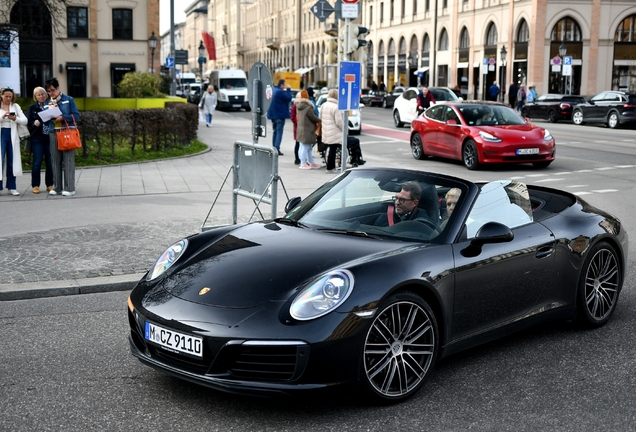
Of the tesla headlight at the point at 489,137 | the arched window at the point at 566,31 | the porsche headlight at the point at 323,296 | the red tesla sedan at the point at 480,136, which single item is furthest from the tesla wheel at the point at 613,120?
the porsche headlight at the point at 323,296

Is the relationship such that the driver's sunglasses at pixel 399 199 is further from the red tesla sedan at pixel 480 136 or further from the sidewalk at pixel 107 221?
the red tesla sedan at pixel 480 136

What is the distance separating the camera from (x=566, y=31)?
193 ft

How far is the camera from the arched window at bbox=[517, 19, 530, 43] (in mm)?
59156

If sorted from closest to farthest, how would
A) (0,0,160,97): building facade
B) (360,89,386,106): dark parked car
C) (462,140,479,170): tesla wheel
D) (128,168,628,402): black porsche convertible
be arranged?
(128,168,628,402): black porsche convertible
(462,140,479,170): tesla wheel
(0,0,160,97): building facade
(360,89,386,106): dark parked car

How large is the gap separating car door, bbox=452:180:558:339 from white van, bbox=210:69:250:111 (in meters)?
48.2

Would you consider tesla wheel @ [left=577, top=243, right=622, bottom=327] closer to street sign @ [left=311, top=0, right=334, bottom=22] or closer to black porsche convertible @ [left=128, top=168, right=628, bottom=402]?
black porsche convertible @ [left=128, top=168, right=628, bottom=402]

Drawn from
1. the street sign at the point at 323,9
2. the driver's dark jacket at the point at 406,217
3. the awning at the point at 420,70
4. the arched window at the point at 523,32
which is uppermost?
the arched window at the point at 523,32

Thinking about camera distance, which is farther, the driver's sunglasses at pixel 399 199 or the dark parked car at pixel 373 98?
the dark parked car at pixel 373 98

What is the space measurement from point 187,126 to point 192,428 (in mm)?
19295

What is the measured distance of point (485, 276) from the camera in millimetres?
5285

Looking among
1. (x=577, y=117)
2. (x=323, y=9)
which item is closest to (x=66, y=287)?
(x=323, y=9)

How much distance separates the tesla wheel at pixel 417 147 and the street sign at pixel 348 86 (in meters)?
9.67

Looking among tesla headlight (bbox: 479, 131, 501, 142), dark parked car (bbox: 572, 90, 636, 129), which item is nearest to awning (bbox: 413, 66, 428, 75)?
dark parked car (bbox: 572, 90, 636, 129)

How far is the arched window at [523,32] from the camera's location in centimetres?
5916
